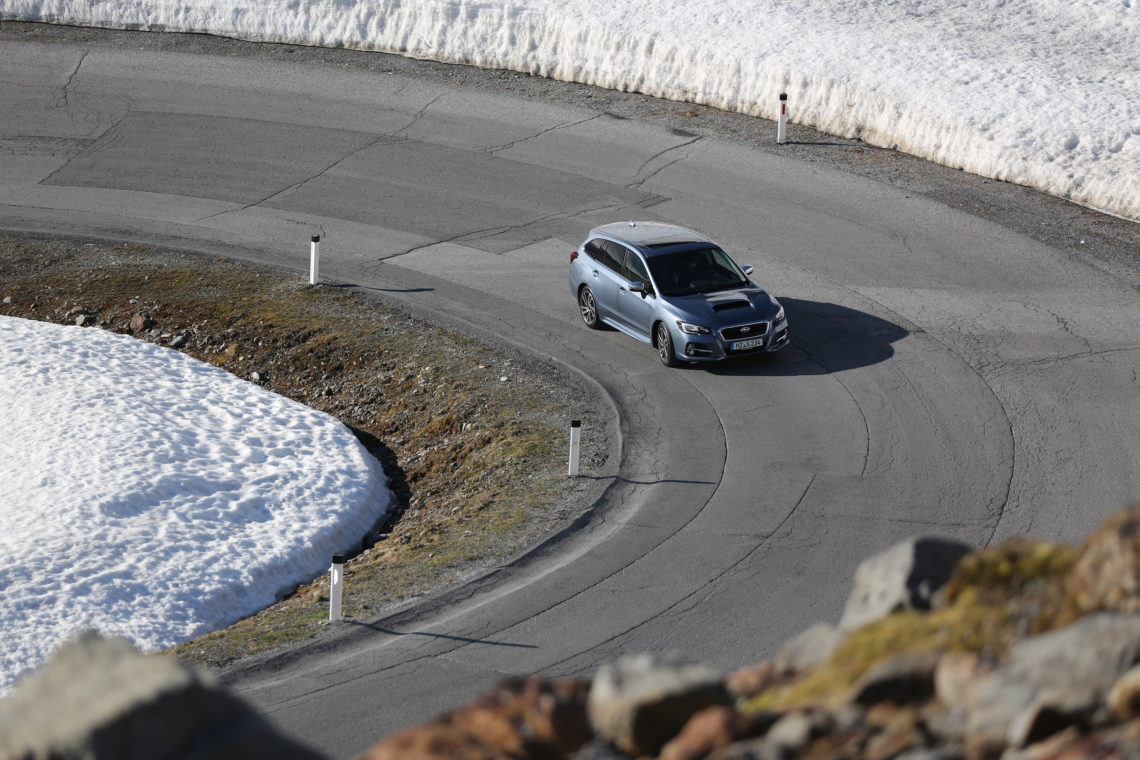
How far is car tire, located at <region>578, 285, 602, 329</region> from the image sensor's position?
21.3 metres

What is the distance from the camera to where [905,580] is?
7.20m

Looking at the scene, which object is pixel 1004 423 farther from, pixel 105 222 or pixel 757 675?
pixel 105 222

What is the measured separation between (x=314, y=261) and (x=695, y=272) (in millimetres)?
7083

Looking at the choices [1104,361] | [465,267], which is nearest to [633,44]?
[465,267]

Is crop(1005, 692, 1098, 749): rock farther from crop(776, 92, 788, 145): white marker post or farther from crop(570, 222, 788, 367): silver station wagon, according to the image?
crop(776, 92, 788, 145): white marker post

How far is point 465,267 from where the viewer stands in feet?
77.4

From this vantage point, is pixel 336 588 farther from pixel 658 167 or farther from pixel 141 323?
pixel 658 167

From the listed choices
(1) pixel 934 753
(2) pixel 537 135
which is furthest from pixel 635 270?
(1) pixel 934 753

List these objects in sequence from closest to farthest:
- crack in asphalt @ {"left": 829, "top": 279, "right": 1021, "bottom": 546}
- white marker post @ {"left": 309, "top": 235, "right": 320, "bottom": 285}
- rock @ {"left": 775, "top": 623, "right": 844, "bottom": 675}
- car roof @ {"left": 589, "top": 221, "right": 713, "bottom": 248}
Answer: rock @ {"left": 775, "top": 623, "right": 844, "bottom": 675}, crack in asphalt @ {"left": 829, "top": 279, "right": 1021, "bottom": 546}, car roof @ {"left": 589, "top": 221, "right": 713, "bottom": 248}, white marker post @ {"left": 309, "top": 235, "right": 320, "bottom": 285}

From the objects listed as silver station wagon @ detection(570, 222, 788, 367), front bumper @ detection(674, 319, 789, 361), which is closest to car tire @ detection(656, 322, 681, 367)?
silver station wagon @ detection(570, 222, 788, 367)

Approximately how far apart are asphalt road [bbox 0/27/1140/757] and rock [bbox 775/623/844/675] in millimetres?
5286

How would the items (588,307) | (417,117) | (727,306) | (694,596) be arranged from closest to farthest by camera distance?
(694,596), (727,306), (588,307), (417,117)

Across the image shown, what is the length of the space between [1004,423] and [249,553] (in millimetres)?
10435

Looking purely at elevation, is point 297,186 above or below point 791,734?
below
